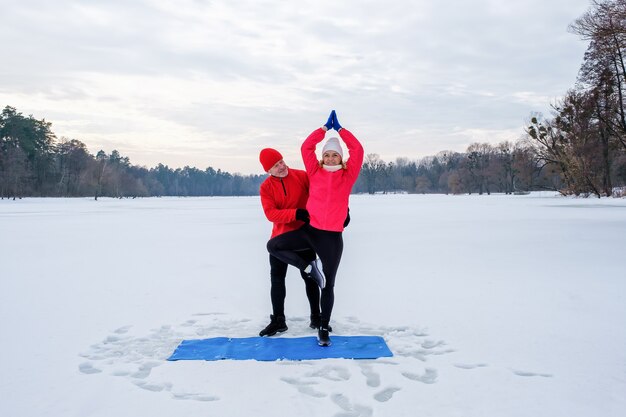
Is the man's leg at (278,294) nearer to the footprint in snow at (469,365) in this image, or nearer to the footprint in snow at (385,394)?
the footprint in snow at (385,394)

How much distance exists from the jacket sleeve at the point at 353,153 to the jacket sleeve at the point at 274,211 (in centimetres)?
59

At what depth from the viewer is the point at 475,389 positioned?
2803 mm

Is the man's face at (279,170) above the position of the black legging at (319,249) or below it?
above

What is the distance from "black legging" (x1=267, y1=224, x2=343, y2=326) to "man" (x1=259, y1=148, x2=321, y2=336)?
9 centimetres

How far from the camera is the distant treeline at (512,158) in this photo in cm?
2173

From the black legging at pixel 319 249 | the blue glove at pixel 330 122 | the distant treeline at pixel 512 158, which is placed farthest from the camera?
the distant treeline at pixel 512 158

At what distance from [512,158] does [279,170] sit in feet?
252

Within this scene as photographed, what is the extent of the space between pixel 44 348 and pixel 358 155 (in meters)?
3.02

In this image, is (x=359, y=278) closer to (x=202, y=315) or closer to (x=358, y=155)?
(x=202, y=315)

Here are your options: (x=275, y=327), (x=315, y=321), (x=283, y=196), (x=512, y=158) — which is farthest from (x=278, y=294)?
(x=512, y=158)

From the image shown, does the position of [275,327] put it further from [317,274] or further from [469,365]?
[469,365]

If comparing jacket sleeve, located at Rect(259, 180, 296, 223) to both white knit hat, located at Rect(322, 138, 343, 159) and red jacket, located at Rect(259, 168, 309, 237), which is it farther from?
white knit hat, located at Rect(322, 138, 343, 159)

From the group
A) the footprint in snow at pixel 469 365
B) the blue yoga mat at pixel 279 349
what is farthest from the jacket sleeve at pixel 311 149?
the footprint in snow at pixel 469 365

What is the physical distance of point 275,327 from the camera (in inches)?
159
